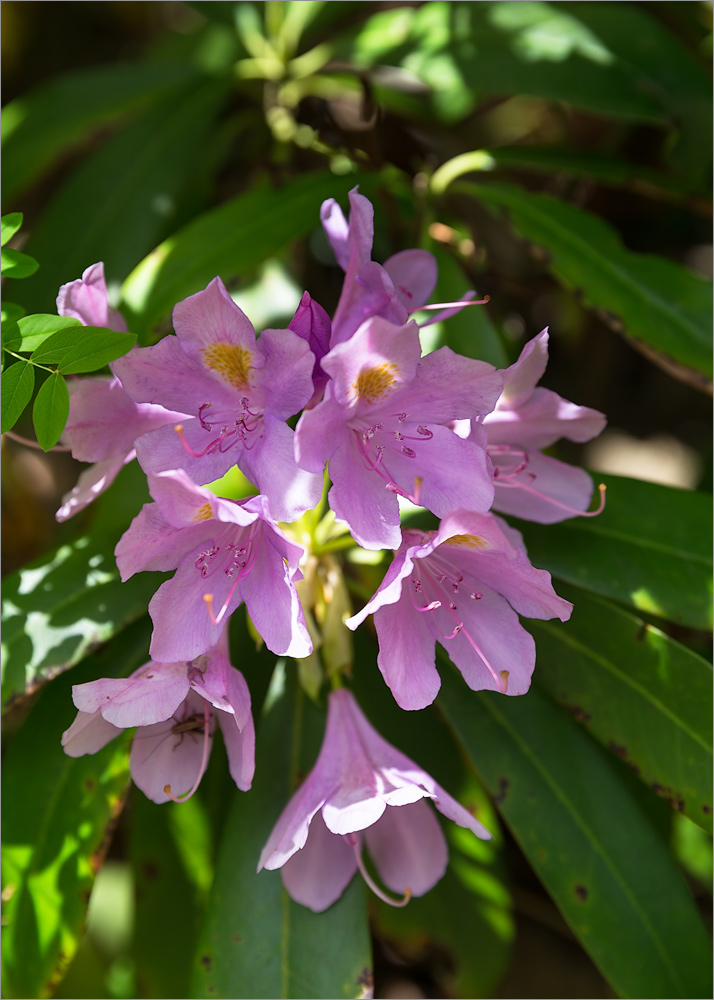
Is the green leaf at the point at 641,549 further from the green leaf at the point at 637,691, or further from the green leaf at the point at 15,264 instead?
the green leaf at the point at 15,264

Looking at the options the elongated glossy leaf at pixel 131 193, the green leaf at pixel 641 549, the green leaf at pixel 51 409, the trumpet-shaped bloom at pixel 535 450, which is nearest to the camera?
the green leaf at pixel 51 409

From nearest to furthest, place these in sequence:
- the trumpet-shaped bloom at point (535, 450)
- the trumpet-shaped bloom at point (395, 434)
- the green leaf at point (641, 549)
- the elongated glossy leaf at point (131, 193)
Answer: the trumpet-shaped bloom at point (395, 434)
the trumpet-shaped bloom at point (535, 450)
the green leaf at point (641, 549)
the elongated glossy leaf at point (131, 193)

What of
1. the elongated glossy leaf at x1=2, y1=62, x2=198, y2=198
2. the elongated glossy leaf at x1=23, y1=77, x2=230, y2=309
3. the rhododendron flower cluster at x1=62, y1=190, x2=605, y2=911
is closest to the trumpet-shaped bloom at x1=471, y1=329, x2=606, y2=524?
the rhododendron flower cluster at x1=62, y1=190, x2=605, y2=911

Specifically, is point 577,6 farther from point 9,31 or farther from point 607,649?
point 9,31

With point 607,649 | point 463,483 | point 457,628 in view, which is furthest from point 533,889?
point 463,483

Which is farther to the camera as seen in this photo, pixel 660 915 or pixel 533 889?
pixel 533 889

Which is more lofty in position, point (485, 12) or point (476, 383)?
point (485, 12)

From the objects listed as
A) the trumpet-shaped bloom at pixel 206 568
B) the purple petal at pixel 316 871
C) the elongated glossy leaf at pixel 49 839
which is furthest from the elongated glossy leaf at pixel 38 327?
the purple petal at pixel 316 871
